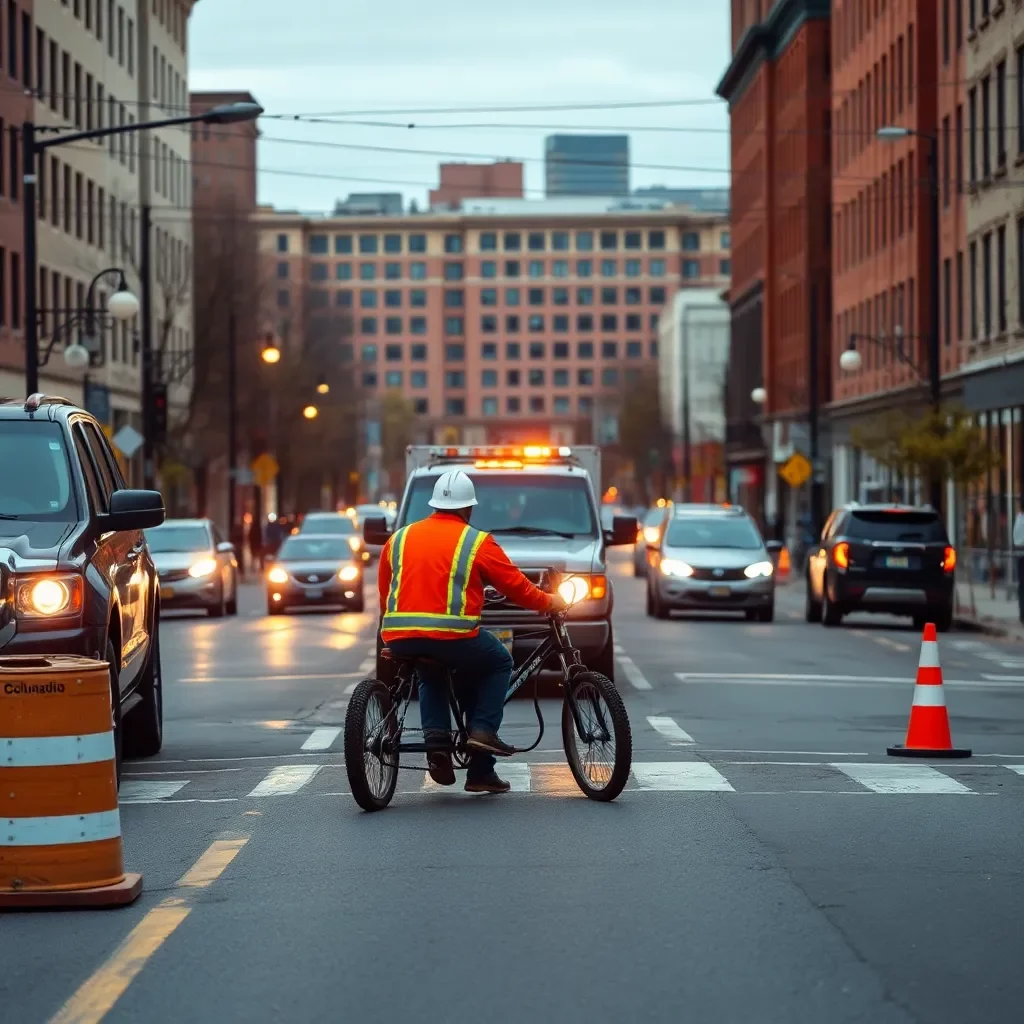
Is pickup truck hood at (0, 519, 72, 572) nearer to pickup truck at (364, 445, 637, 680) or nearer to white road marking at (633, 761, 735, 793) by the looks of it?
white road marking at (633, 761, 735, 793)

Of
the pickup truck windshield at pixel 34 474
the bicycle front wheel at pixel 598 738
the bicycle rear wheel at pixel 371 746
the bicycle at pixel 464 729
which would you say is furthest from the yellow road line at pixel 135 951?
the pickup truck windshield at pixel 34 474

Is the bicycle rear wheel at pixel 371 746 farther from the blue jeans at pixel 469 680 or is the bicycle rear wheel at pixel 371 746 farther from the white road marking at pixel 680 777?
the white road marking at pixel 680 777

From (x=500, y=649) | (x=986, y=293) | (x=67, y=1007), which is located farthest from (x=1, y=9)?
(x=67, y=1007)

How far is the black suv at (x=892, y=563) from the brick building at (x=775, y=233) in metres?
38.2

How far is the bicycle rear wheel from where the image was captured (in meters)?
11.8

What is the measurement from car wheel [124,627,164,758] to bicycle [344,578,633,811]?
10.5 feet

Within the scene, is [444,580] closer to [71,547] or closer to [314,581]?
[71,547]

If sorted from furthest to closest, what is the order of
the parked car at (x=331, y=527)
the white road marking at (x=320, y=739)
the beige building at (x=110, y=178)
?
1. the beige building at (x=110, y=178)
2. the parked car at (x=331, y=527)
3. the white road marking at (x=320, y=739)

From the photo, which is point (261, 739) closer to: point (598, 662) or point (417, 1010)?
point (598, 662)

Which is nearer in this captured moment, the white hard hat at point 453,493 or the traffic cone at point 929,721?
the white hard hat at point 453,493

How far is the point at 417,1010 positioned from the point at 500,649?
5402 mm

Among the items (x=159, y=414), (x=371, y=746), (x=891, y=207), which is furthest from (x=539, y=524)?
(x=891, y=207)

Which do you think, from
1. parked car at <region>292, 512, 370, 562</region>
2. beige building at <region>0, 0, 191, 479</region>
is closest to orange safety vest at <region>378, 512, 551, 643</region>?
parked car at <region>292, 512, 370, 562</region>

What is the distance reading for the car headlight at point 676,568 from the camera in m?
36.4
